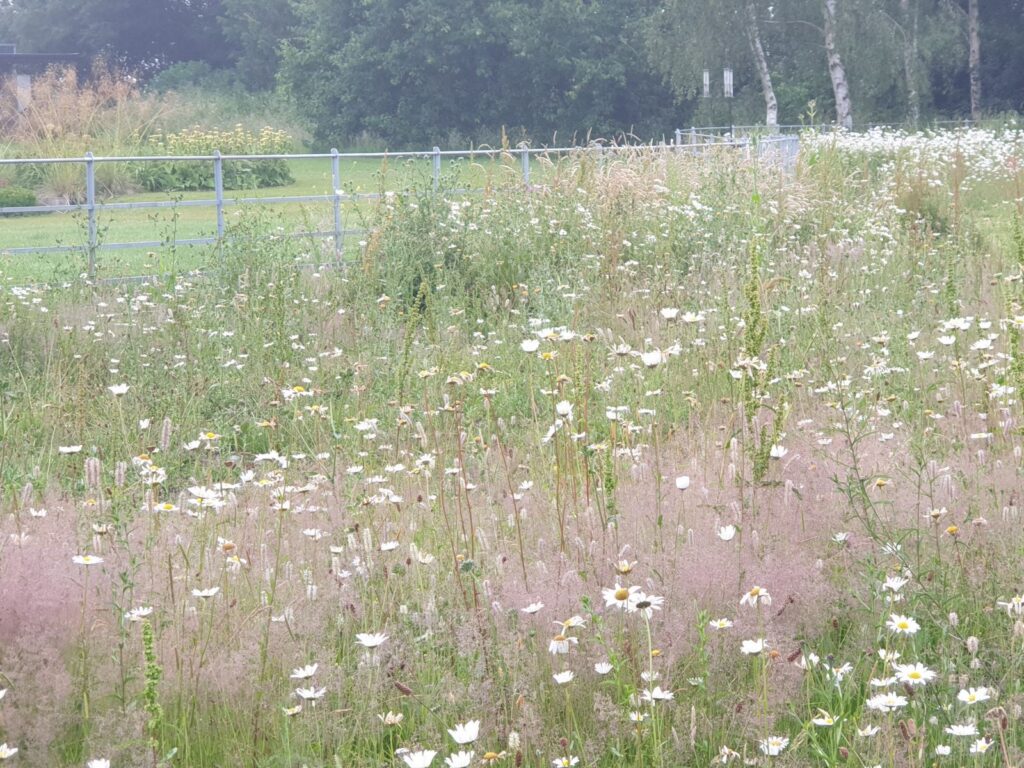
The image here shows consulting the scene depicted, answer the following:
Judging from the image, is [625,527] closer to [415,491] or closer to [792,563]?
[792,563]

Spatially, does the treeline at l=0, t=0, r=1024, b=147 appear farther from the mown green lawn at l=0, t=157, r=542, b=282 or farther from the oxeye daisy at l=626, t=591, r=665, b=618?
the oxeye daisy at l=626, t=591, r=665, b=618

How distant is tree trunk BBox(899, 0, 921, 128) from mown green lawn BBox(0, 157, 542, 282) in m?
19.8

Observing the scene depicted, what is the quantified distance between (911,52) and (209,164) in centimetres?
Answer: 2254

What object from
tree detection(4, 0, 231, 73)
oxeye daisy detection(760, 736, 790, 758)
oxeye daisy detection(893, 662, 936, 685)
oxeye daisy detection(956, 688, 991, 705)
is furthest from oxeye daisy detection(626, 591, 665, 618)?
tree detection(4, 0, 231, 73)

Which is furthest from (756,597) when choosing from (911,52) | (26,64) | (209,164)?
(26,64)

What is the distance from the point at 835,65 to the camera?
34844 millimetres

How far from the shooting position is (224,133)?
1019 inches

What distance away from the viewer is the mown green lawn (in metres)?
9.70

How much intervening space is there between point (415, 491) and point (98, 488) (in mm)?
1097

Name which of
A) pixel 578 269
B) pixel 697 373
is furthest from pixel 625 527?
pixel 578 269

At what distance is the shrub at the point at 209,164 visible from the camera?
20.4 m

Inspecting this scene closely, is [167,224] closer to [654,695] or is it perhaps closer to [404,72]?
[654,695]

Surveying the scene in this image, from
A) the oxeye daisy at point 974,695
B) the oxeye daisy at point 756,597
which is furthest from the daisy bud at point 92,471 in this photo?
the oxeye daisy at point 974,695

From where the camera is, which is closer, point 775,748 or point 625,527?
point 775,748
